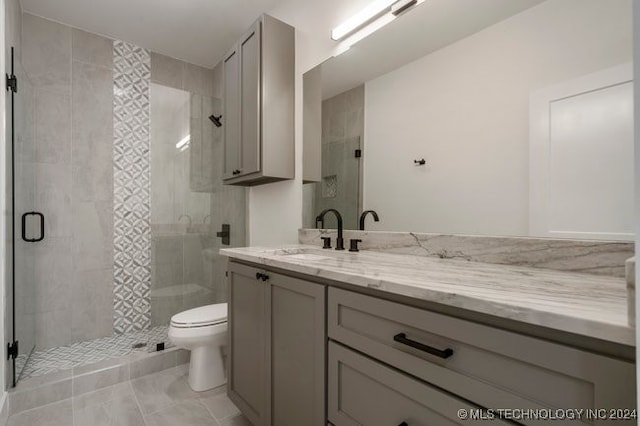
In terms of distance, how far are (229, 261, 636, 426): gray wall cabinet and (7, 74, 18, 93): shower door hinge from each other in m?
1.77

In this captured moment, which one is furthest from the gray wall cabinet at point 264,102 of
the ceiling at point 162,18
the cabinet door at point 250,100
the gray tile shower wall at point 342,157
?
the ceiling at point 162,18

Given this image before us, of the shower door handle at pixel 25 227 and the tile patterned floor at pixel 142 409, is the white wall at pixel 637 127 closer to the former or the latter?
the tile patterned floor at pixel 142 409

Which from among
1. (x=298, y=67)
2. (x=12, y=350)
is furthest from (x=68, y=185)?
(x=298, y=67)

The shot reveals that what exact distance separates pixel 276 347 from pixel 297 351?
16 centimetres

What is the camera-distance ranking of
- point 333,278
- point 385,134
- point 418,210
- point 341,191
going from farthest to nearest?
point 341,191 → point 385,134 → point 418,210 → point 333,278

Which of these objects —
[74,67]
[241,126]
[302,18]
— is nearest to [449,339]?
[241,126]

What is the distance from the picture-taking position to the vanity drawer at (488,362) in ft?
1.69

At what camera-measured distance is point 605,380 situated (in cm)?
51

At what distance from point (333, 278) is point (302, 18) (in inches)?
73.0

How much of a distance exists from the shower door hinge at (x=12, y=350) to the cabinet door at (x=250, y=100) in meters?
1.65

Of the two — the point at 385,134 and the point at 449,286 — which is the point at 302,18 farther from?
the point at 449,286

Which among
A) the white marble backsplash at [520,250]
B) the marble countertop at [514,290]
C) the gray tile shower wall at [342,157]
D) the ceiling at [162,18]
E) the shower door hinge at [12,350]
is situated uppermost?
the ceiling at [162,18]

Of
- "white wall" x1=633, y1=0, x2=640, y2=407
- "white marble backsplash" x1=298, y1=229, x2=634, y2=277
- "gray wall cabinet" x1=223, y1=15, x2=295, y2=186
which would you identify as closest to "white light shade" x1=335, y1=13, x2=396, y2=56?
"gray wall cabinet" x1=223, y1=15, x2=295, y2=186

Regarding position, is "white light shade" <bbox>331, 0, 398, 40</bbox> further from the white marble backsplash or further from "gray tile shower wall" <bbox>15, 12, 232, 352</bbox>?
"gray tile shower wall" <bbox>15, 12, 232, 352</bbox>
